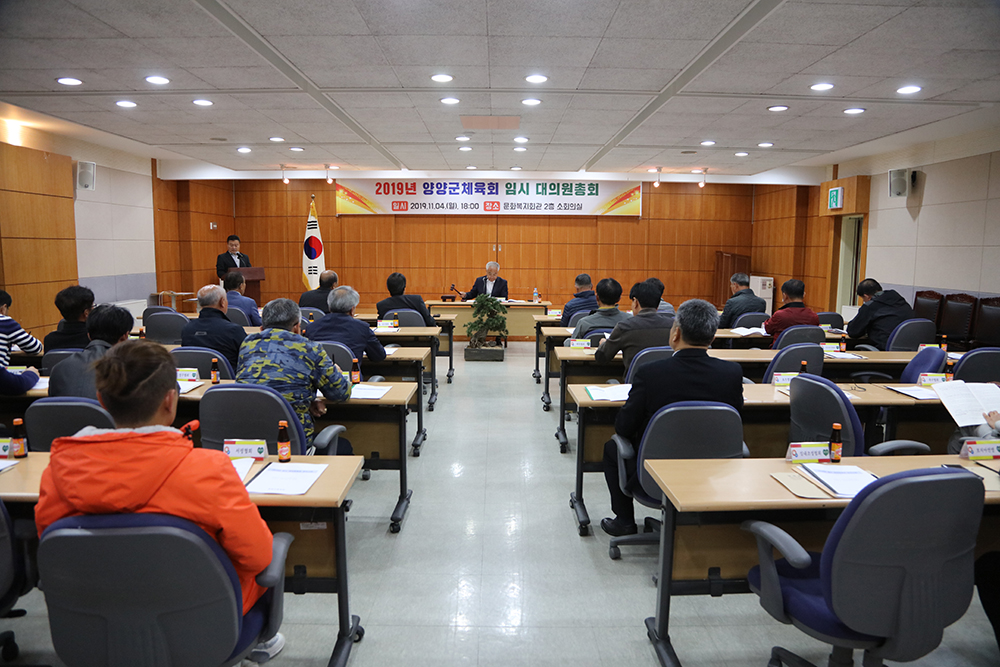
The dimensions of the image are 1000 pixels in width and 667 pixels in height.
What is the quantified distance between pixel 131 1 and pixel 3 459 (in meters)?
2.76

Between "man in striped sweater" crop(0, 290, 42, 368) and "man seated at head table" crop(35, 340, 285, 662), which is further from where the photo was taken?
"man in striped sweater" crop(0, 290, 42, 368)

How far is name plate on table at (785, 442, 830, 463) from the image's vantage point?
8.01 feet

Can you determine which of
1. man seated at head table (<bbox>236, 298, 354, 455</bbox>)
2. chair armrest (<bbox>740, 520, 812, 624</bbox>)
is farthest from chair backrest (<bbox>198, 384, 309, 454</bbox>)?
chair armrest (<bbox>740, 520, 812, 624</bbox>)

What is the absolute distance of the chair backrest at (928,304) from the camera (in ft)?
26.2

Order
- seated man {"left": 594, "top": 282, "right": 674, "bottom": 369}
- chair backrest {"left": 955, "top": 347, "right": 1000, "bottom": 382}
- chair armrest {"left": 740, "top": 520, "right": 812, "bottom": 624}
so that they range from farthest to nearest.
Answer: seated man {"left": 594, "top": 282, "right": 674, "bottom": 369}
chair backrest {"left": 955, "top": 347, "right": 1000, "bottom": 382}
chair armrest {"left": 740, "top": 520, "right": 812, "bottom": 624}

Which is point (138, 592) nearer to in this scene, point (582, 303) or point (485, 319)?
point (582, 303)

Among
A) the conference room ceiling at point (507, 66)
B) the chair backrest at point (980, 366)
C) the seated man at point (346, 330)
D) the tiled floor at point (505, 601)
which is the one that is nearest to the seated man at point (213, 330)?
the seated man at point (346, 330)

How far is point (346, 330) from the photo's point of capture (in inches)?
169

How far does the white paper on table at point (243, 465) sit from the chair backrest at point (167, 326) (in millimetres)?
4586

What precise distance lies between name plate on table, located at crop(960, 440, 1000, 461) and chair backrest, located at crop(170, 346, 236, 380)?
405cm

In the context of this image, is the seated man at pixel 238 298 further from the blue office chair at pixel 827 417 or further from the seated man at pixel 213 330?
the blue office chair at pixel 827 417

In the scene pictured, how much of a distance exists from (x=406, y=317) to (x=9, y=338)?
11.0 feet

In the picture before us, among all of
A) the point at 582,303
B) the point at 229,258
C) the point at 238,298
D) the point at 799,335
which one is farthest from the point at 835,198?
the point at 229,258

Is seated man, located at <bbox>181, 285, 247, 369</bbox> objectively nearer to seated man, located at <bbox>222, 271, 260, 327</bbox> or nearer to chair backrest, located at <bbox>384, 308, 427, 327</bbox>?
seated man, located at <bbox>222, 271, 260, 327</bbox>
